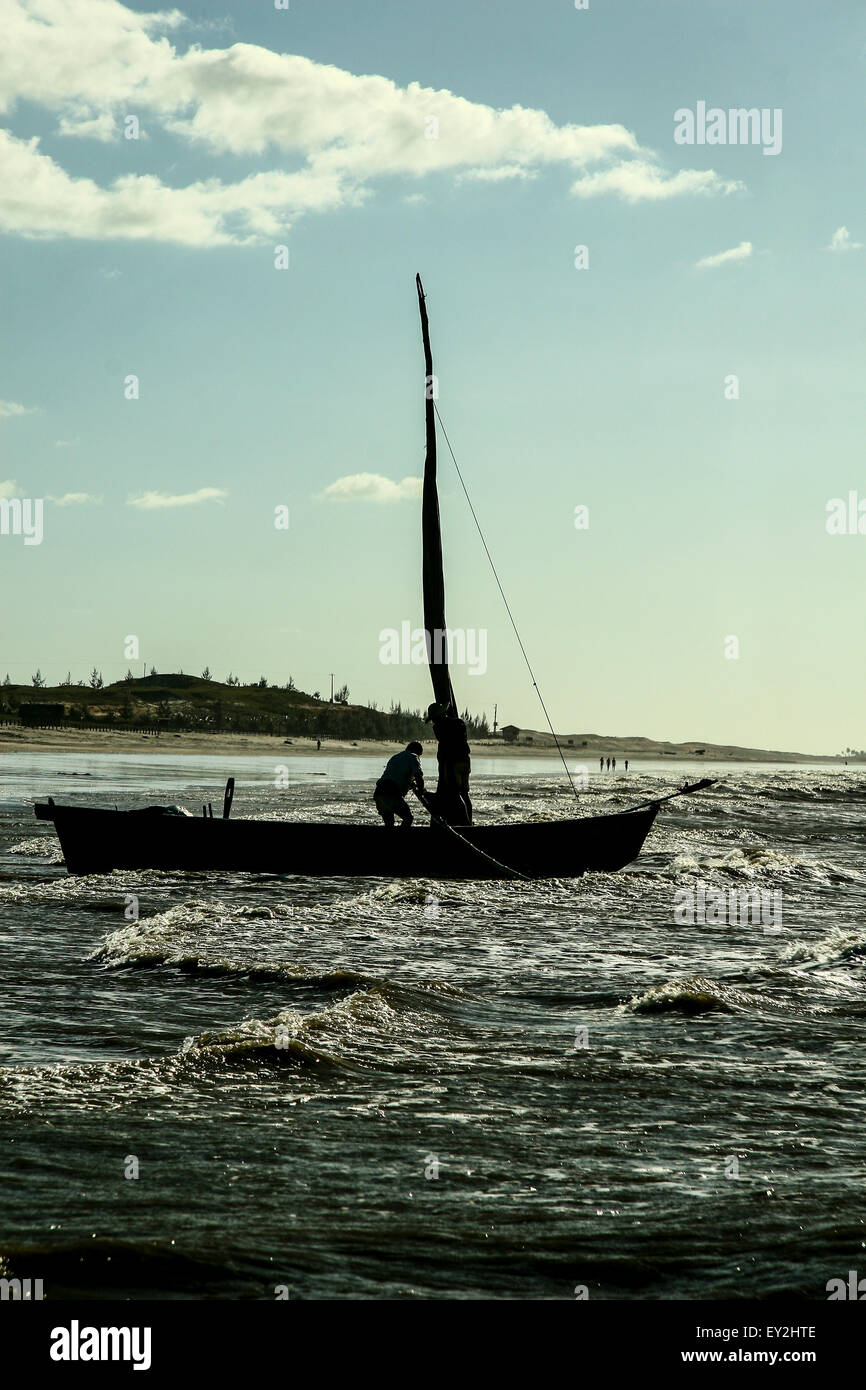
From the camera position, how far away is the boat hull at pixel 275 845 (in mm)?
19875

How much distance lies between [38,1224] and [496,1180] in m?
2.40

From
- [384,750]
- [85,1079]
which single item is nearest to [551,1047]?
[85,1079]

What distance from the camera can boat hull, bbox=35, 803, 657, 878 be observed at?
19875 millimetres

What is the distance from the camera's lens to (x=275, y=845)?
20.1 meters

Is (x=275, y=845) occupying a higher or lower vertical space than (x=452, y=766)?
lower

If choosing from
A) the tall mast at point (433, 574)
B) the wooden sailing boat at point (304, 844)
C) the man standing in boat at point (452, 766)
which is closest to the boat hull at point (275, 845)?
the wooden sailing boat at point (304, 844)

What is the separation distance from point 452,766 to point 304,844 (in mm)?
2866

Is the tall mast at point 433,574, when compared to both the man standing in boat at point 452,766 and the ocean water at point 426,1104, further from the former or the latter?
the ocean water at point 426,1104

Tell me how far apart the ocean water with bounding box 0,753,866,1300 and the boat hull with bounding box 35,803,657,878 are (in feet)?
8.92

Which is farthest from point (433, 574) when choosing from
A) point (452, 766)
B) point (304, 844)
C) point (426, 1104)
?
point (426, 1104)

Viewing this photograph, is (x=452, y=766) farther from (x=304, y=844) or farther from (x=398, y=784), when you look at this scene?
(x=304, y=844)

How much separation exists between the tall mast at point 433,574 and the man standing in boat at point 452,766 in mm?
546

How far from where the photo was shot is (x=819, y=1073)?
28.6 ft
